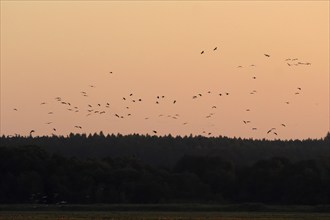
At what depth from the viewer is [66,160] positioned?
524ft

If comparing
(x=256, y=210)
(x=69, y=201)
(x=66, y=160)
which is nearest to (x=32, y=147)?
(x=66, y=160)

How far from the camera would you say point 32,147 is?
162625 mm

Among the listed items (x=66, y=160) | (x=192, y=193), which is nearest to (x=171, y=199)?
(x=192, y=193)

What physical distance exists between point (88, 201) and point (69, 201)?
1969 millimetres

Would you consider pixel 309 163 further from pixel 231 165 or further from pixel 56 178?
pixel 56 178

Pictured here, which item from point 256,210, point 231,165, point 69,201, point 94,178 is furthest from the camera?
point 231,165

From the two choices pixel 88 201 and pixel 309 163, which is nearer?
pixel 88 201

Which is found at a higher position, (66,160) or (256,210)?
(66,160)

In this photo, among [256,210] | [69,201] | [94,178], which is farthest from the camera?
[94,178]

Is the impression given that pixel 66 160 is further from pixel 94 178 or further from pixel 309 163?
pixel 309 163

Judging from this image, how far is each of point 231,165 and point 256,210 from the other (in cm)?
4605

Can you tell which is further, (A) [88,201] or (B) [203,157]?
(B) [203,157]

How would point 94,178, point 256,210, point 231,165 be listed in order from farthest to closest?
1. point 231,165
2. point 94,178
3. point 256,210

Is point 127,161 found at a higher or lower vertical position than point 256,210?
higher
